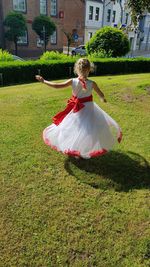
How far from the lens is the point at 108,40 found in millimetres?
16453

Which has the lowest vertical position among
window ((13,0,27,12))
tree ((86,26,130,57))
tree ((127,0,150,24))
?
tree ((86,26,130,57))

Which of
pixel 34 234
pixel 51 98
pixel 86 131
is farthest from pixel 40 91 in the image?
pixel 34 234

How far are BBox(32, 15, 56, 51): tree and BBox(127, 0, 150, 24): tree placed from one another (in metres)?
24.0

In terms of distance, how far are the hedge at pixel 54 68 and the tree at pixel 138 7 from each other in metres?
4.69

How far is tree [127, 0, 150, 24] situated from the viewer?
28.9ft

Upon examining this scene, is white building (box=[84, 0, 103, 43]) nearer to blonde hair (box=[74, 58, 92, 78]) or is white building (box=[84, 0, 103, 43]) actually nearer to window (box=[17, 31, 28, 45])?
window (box=[17, 31, 28, 45])

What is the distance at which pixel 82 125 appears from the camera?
4211 millimetres

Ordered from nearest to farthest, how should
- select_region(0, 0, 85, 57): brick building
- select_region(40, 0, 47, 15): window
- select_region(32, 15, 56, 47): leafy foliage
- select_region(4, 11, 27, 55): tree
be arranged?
select_region(4, 11, 27, 55): tree, select_region(0, 0, 85, 57): brick building, select_region(32, 15, 56, 47): leafy foliage, select_region(40, 0, 47, 15): window

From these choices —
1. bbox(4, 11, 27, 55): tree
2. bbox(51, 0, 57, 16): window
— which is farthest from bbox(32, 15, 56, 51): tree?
bbox(51, 0, 57, 16): window

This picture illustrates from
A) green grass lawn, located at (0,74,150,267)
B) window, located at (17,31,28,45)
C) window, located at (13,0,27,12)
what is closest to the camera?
green grass lawn, located at (0,74,150,267)

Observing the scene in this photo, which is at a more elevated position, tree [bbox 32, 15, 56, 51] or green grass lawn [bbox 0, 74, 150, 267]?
tree [bbox 32, 15, 56, 51]

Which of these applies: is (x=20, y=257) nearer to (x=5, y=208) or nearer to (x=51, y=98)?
(x=5, y=208)

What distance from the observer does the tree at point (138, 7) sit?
8798 millimetres

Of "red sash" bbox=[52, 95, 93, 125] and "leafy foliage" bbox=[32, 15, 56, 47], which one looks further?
"leafy foliage" bbox=[32, 15, 56, 47]
